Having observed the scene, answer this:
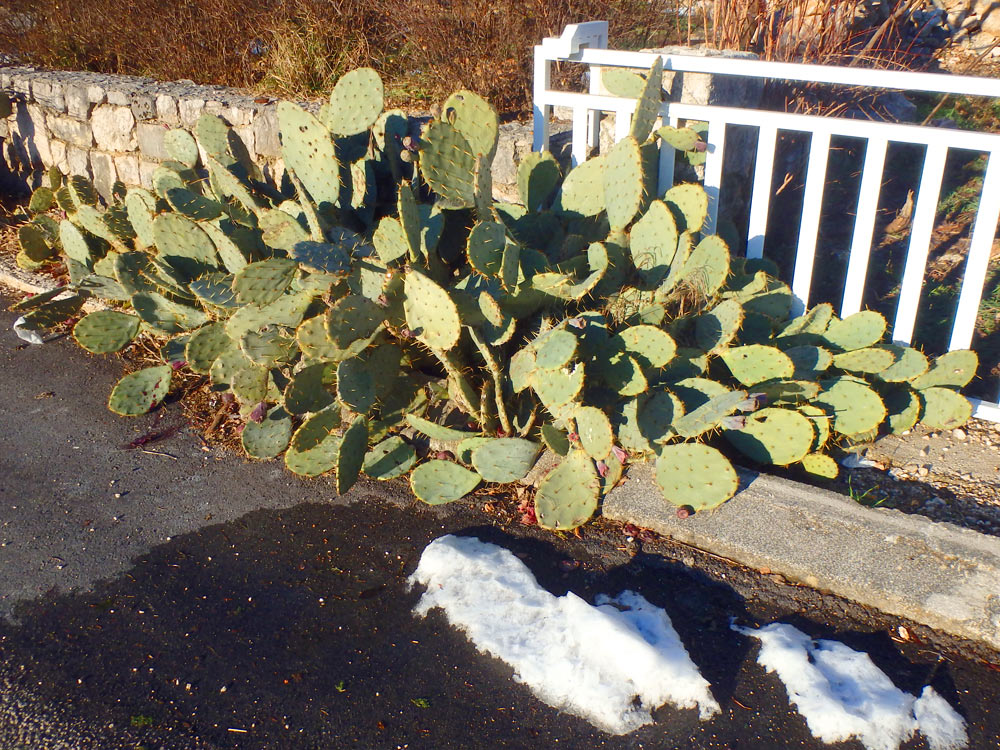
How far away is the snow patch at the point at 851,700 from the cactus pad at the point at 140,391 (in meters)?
2.94

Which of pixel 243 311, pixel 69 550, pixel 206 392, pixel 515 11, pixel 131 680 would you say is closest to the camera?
pixel 131 680

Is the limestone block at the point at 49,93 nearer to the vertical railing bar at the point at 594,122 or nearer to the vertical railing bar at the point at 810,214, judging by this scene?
the vertical railing bar at the point at 594,122

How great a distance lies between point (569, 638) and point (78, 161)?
558cm

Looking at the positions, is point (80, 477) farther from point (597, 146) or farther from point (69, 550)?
point (597, 146)

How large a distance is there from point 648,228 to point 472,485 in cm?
122

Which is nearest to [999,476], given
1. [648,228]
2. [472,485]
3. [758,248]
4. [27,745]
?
[758,248]

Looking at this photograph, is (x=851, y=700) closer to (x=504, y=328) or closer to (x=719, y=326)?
(x=719, y=326)

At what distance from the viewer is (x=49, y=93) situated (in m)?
6.12

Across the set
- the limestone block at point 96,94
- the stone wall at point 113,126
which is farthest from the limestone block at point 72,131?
the limestone block at point 96,94

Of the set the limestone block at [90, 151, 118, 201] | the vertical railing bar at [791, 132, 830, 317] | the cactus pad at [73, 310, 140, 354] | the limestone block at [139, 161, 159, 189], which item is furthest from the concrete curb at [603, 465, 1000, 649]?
the limestone block at [90, 151, 118, 201]

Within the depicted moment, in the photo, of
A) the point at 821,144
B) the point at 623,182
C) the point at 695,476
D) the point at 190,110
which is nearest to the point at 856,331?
the point at 821,144

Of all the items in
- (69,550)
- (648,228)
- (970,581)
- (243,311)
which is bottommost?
(69,550)

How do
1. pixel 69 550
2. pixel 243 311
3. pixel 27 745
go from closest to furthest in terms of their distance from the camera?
1. pixel 27 745
2. pixel 69 550
3. pixel 243 311

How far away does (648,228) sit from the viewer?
3189 millimetres
